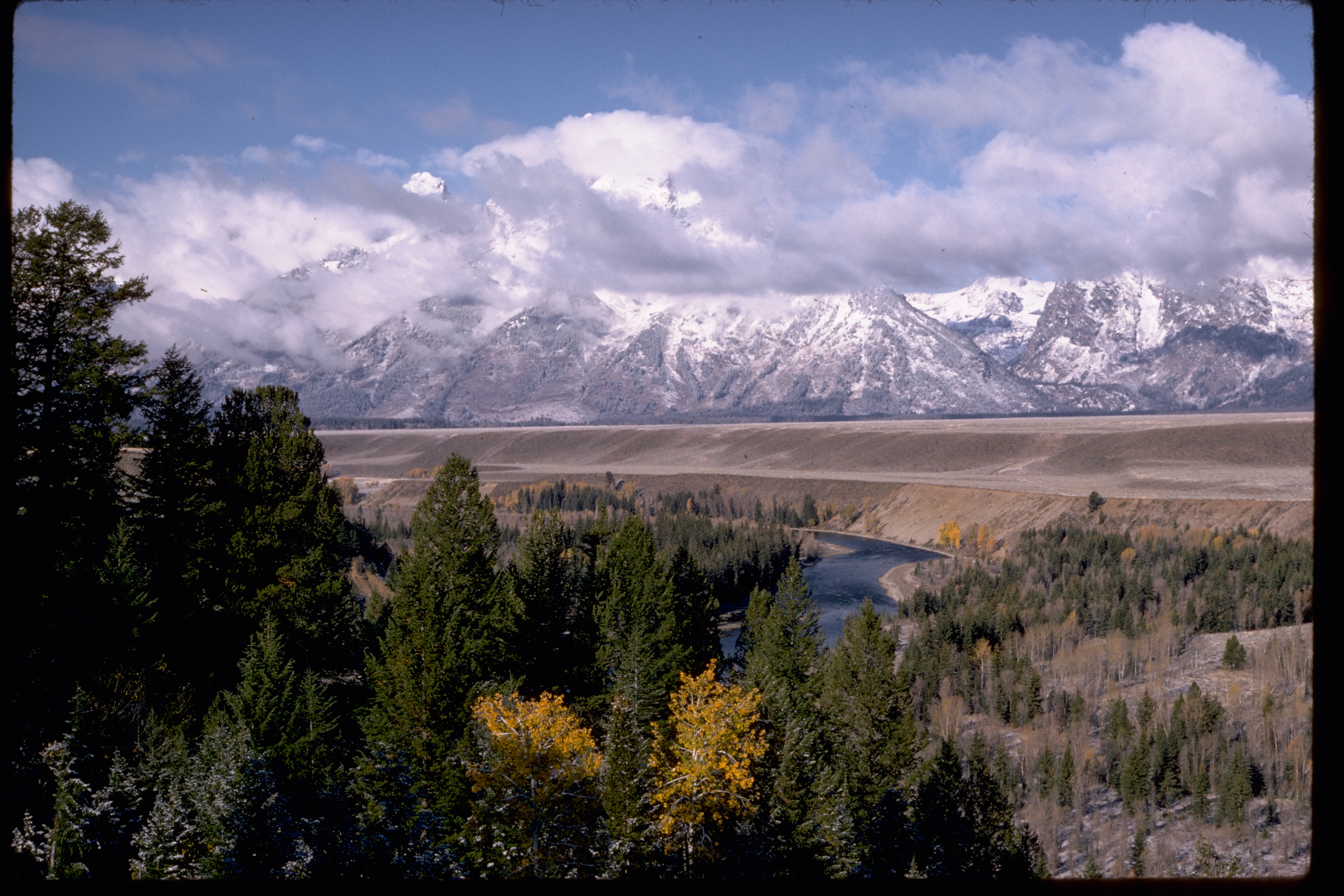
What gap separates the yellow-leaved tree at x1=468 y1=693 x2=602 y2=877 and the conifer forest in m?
0.09

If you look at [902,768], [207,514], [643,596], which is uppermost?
[207,514]

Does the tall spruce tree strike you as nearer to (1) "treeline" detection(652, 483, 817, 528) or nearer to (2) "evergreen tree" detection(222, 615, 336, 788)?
(2) "evergreen tree" detection(222, 615, 336, 788)

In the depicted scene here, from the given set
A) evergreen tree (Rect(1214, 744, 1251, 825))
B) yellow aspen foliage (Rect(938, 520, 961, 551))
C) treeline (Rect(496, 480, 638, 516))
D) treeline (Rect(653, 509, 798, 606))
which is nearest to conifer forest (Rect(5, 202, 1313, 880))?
evergreen tree (Rect(1214, 744, 1251, 825))

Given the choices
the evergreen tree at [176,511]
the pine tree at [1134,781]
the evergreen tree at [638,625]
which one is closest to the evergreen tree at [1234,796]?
the pine tree at [1134,781]

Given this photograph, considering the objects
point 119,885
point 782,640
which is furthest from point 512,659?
point 119,885

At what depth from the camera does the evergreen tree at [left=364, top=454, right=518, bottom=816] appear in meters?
19.0

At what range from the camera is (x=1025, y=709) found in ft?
198

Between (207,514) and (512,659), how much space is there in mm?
10773

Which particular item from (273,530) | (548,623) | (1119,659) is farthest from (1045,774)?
(273,530)

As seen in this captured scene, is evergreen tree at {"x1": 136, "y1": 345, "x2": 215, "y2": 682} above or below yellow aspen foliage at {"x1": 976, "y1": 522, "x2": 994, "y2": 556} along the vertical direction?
above

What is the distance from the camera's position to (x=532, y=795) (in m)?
16.5

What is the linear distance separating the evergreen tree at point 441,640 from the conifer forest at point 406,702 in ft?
0.33

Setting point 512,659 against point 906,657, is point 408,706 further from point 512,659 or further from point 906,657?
point 906,657

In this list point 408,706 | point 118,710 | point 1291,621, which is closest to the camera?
point 118,710
